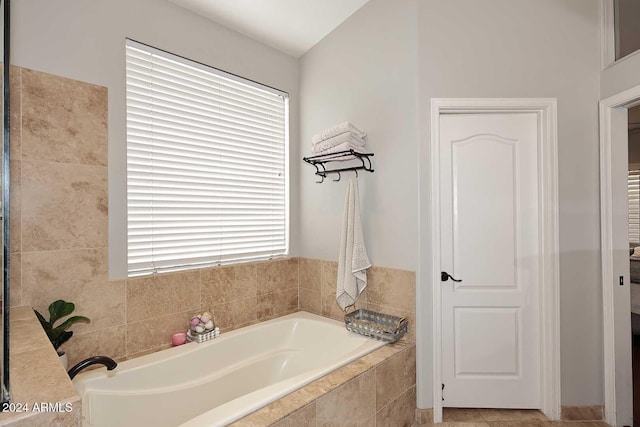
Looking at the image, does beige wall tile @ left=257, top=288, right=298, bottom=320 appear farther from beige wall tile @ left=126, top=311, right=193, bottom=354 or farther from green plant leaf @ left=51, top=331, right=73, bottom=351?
green plant leaf @ left=51, top=331, right=73, bottom=351

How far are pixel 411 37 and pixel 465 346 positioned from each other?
6.89ft

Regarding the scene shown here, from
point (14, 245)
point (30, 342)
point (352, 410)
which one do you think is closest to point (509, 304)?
point (352, 410)

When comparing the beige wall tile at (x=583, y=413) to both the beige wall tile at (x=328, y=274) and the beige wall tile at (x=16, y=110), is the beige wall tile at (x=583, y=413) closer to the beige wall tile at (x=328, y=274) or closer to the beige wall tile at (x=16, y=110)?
the beige wall tile at (x=328, y=274)

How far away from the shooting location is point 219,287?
2391 millimetres

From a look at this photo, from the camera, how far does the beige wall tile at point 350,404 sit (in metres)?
1.50

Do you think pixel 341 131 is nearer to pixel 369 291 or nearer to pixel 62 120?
pixel 369 291

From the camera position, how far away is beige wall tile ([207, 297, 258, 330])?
2.38 meters

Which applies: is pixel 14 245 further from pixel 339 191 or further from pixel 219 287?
pixel 339 191

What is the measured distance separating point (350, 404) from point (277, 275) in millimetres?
1335

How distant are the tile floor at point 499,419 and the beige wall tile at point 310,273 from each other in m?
1.30

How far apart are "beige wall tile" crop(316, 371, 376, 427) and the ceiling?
245 cm

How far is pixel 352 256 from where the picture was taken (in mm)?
2291

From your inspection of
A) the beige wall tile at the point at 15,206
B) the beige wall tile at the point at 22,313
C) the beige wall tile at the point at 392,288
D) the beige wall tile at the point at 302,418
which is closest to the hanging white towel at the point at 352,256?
the beige wall tile at the point at 392,288

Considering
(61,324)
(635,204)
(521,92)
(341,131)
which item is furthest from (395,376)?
(635,204)
